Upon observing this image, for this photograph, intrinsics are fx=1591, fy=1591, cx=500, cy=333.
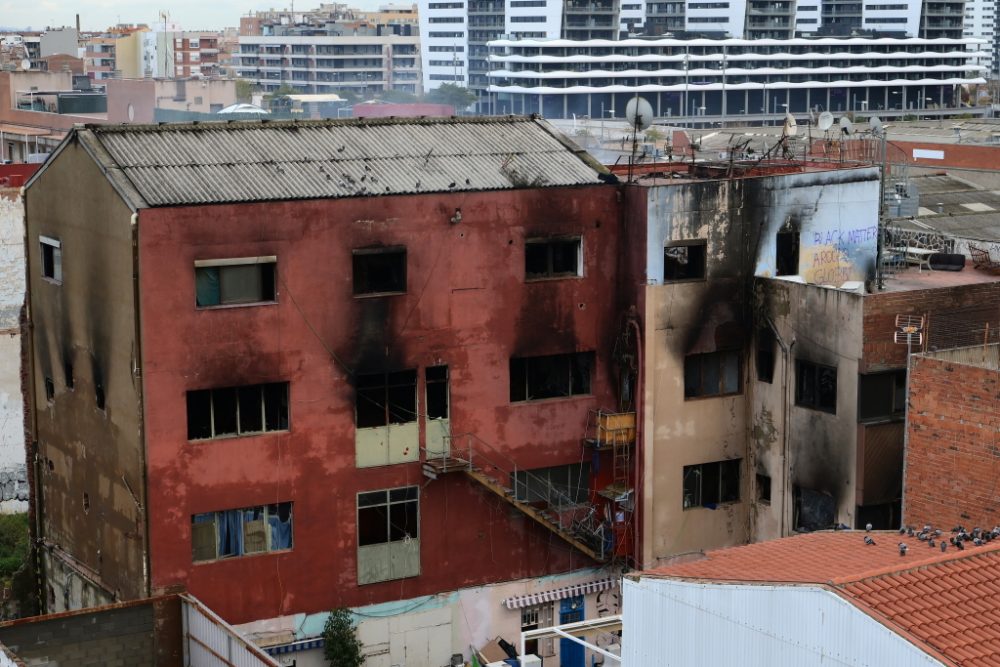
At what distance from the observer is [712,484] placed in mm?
34906

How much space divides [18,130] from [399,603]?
5271cm

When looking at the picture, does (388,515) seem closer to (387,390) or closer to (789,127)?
(387,390)

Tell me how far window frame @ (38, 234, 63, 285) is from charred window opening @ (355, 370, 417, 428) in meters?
6.73

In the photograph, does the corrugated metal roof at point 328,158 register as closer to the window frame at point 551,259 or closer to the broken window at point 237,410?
the window frame at point 551,259

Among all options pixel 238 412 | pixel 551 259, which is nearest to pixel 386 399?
pixel 238 412

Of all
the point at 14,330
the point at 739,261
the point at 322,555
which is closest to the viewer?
the point at 322,555

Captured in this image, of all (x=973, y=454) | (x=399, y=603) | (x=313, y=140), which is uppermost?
(x=313, y=140)

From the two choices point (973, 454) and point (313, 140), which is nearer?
point (973, 454)

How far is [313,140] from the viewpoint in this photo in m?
32.5

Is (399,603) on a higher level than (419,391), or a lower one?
lower

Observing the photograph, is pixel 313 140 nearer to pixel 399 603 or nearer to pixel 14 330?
pixel 399 603

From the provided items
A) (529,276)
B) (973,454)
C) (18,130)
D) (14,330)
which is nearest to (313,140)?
(529,276)

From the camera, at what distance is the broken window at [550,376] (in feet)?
109

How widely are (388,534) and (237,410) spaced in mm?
4110
